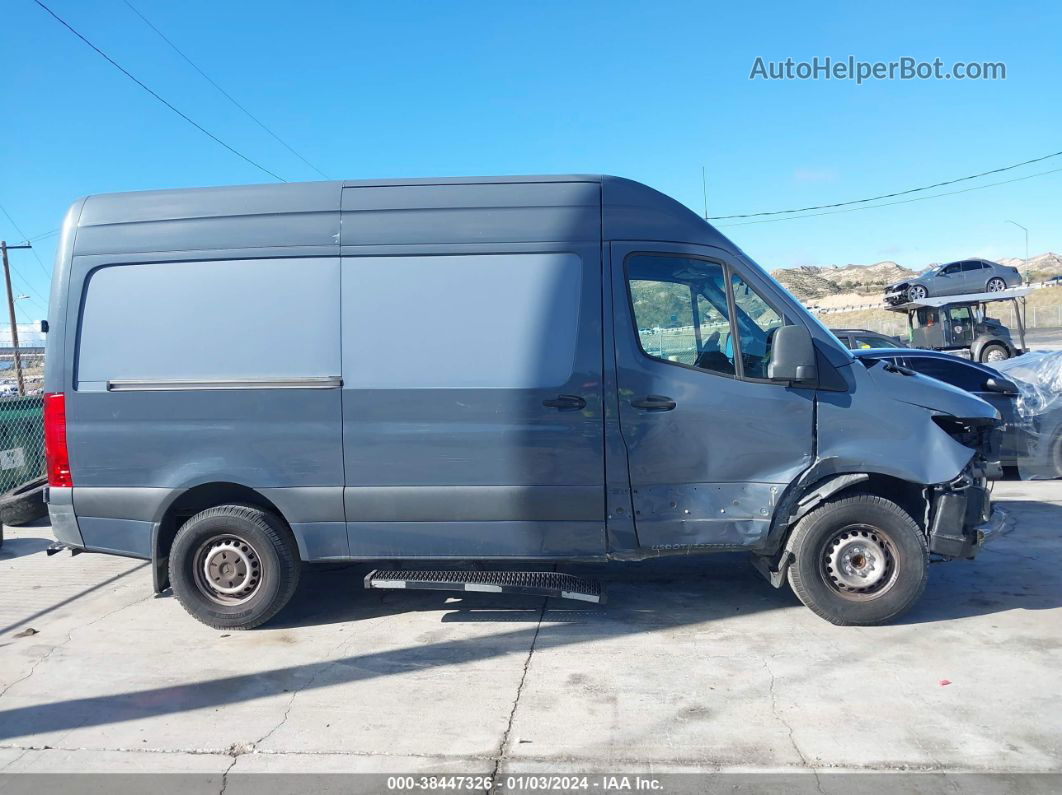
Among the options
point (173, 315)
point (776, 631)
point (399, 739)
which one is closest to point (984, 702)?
point (776, 631)

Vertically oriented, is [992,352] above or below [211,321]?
above

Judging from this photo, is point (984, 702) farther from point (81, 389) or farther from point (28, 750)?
point (81, 389)

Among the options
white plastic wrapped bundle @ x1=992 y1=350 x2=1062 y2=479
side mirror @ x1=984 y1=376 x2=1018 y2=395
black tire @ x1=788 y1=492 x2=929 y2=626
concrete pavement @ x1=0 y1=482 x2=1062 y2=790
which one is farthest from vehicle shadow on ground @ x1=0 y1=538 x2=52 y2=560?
white plastic wrapped bundle @ x1=992 y1=350 x2=1062 y2=479

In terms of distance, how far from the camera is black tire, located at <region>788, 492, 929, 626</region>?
4965mm

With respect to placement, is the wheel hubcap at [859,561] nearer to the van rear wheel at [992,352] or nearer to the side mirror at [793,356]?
the side mirror at [793,356]

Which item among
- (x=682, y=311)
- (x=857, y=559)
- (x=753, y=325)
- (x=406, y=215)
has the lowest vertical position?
(x=857, y=559)

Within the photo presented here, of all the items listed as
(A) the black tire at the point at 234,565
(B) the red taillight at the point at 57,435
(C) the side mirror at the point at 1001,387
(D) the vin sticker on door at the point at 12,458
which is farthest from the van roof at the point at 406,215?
(C) the side mirror at the point at 1001,387

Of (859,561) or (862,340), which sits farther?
(862,340)

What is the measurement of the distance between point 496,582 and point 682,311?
2.12 m

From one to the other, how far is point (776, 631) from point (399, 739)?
101 inches

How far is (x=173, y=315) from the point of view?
5.14 meters

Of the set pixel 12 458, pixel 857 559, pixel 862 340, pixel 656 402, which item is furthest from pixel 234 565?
pixel 862 340

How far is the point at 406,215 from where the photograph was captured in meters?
5.06

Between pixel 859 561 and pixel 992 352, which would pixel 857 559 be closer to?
pixel 859 561
